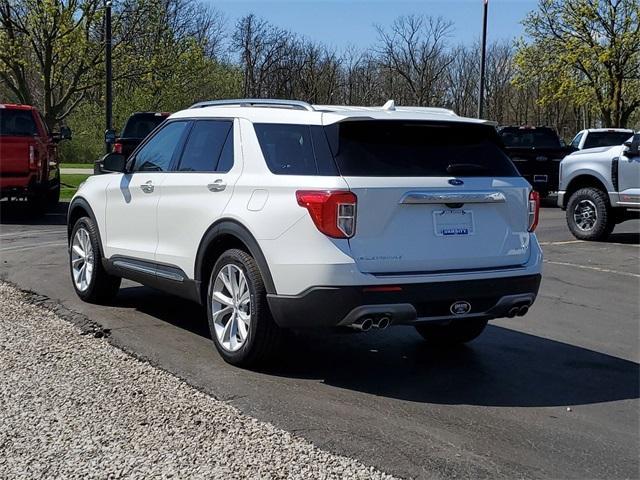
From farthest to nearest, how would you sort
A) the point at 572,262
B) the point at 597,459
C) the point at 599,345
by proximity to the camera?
the point at 572,262
the point at 599,345
the point at 597,459

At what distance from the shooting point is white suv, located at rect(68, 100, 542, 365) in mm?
4852

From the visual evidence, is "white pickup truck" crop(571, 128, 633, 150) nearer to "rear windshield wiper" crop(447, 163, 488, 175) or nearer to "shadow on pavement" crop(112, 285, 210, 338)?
"shadow on pavement" crop(112, 285, 210, 338)

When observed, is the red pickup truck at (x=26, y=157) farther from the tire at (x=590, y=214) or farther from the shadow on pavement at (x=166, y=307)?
the tire at (x=590, y=214)

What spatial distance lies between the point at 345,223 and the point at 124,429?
1.69 meters

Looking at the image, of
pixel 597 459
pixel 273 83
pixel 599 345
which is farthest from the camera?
pixel 273 83

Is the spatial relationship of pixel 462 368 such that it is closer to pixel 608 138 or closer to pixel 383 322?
pixel 383 322

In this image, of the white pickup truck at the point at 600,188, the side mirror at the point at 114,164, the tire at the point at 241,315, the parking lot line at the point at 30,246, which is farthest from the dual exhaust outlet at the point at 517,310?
the parking lot line at the point at 30,246

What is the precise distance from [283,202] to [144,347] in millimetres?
1734

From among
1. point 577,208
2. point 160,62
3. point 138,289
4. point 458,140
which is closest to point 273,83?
point 160,62

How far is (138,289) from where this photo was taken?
27.5 feet

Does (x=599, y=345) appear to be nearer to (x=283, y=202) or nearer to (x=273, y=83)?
(x=283, y=202)

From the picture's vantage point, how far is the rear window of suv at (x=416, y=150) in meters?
5.03

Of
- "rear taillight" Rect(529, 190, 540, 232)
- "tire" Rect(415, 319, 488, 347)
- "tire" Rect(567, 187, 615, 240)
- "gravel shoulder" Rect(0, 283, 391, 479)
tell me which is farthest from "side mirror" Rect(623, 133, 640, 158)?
"gravel shoulder" Rect(0, 283, 391, 479)

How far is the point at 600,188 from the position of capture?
13133 mm
